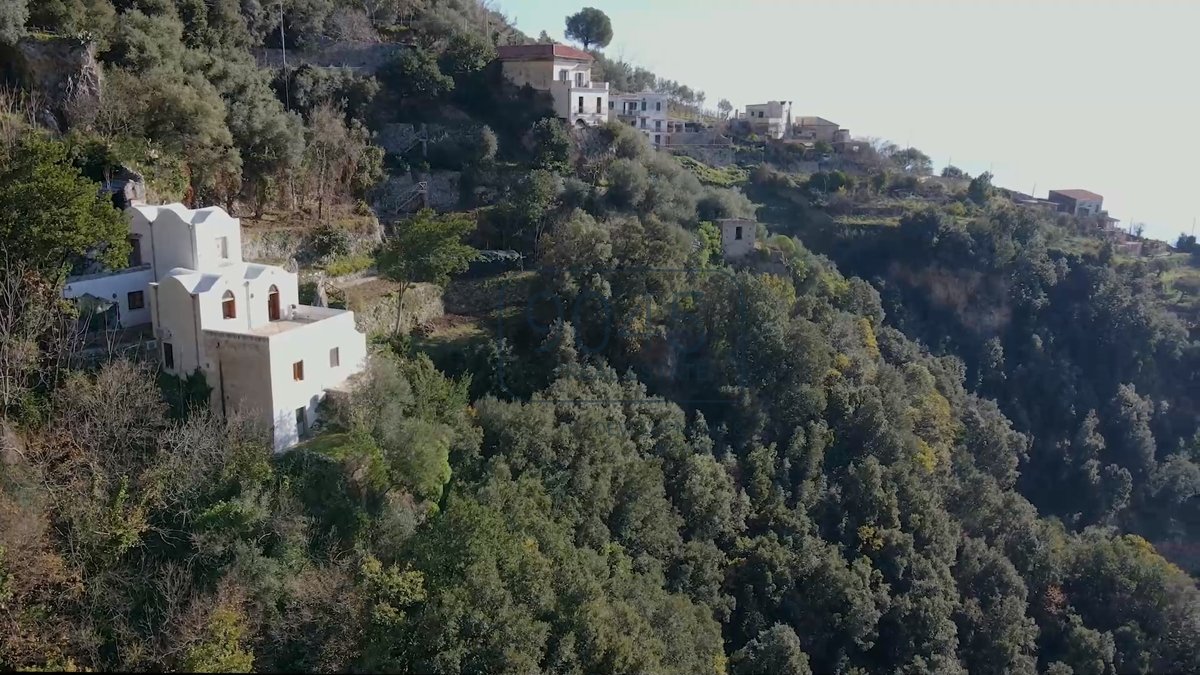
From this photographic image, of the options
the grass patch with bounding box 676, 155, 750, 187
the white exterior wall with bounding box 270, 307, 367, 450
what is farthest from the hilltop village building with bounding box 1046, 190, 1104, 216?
the white exterior wall with bounding box 270, 307, 367, 450

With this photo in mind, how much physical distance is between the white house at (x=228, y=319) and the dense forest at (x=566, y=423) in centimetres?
64

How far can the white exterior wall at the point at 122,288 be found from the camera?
1812 centimetres

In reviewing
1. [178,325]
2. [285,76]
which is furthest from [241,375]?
[285,76]

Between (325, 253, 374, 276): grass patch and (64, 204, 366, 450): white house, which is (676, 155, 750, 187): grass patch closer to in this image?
(325, 253, 374, 276): grass patch

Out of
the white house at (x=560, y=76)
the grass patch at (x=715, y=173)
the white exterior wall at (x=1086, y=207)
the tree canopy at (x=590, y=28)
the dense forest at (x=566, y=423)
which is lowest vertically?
the dense forest at (x=566, y=423)

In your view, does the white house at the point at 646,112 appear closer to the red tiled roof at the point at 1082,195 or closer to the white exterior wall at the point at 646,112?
the white exterior wall at the point at 646,112

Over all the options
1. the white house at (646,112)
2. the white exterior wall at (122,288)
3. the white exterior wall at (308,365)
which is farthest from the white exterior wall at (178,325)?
the white house at (646,112)

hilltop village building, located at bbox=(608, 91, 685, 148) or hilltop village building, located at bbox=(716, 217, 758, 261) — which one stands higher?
hilltop village building, located at bbox=(608, 91, 685, 148)

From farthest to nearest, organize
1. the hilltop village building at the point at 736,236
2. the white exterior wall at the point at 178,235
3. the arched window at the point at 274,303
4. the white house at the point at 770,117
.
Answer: the white house at the point at 770,117 → the hilltop village building at the point at 736,236 → the arched window at the point at 274,303 → the white exterior wall at the point at 178,235

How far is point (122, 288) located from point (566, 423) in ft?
35.9

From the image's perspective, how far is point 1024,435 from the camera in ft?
123

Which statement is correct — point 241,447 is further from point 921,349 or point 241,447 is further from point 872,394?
point 921,349

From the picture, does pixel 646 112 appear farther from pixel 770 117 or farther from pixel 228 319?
pixel 228 319

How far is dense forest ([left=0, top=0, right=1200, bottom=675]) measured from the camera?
1536 centimetres
